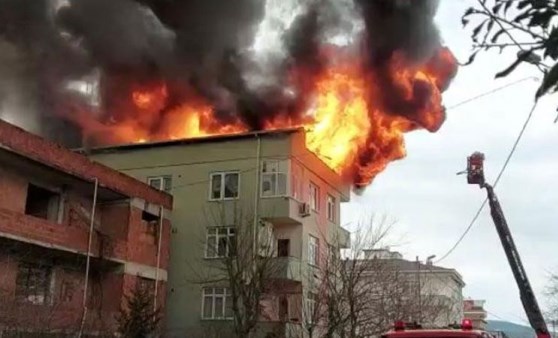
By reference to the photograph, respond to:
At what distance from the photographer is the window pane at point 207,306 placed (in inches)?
1198

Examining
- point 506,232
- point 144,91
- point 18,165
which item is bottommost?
point 506,232

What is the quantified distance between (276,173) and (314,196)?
138 inches

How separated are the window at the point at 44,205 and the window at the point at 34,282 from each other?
6.97 ft

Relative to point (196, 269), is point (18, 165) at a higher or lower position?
higher

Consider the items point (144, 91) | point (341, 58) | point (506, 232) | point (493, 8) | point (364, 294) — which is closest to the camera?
point (493, 8)

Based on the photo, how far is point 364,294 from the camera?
83.6ft

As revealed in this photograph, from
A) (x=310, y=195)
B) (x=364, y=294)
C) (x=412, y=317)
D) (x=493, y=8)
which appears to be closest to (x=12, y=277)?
(x=364, y=294)

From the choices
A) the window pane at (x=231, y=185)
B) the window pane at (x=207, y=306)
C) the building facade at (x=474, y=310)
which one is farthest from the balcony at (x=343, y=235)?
the building facade at (x=474, y=310)

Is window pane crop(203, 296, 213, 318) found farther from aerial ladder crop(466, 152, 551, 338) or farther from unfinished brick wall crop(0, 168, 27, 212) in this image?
aerial ladder crop(466, 152, 551, 338)

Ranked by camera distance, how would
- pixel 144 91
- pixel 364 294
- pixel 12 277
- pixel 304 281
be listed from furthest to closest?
pixel 144 91, pixel 304 281, pixel 364 294, pixel 12 277

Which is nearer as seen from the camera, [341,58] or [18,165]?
[18,165]

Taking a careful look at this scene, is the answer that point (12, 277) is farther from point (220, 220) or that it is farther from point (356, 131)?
point (356, 131)

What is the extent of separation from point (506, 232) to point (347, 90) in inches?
569

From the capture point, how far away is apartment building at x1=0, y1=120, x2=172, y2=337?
21484mm
